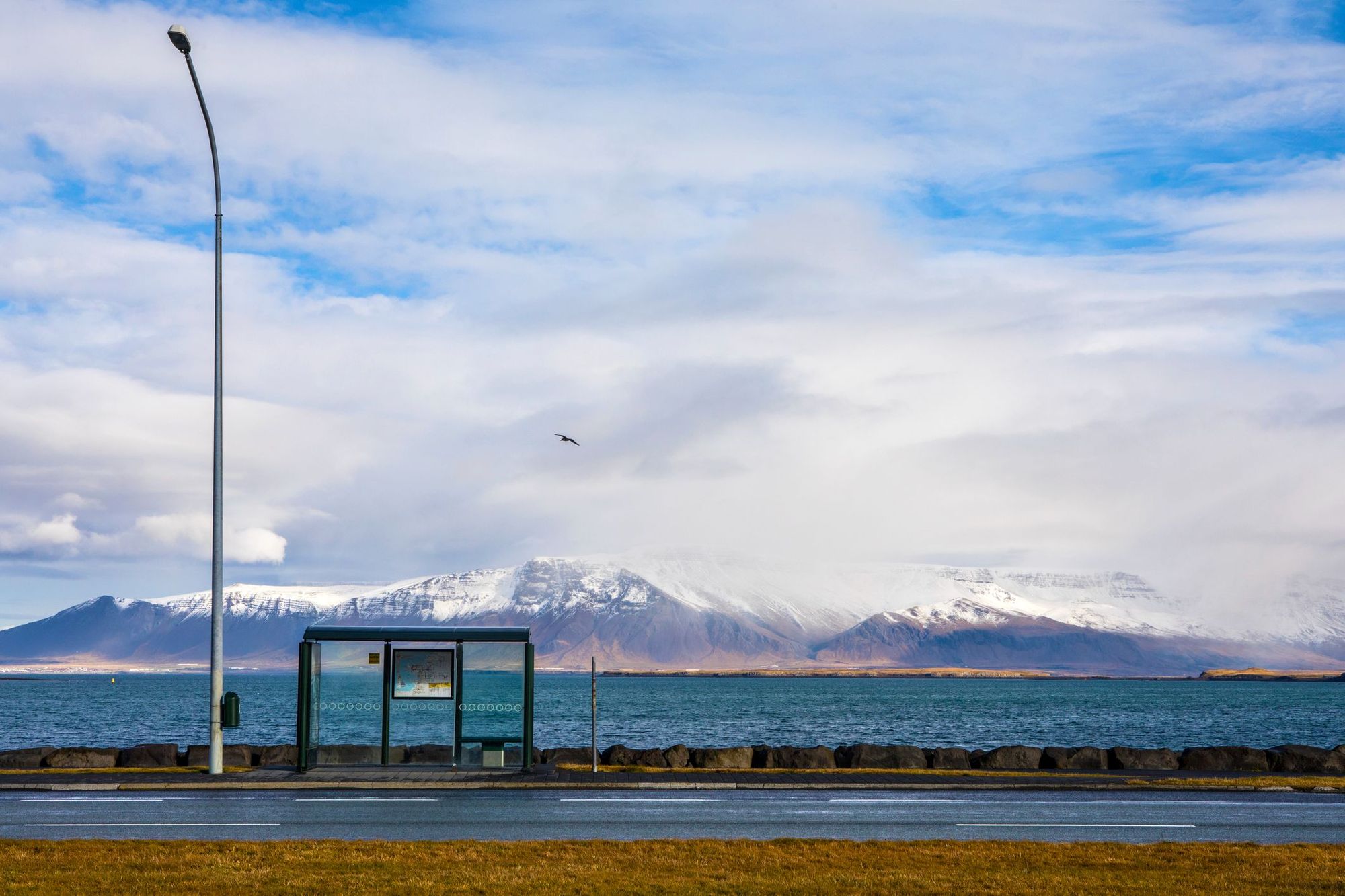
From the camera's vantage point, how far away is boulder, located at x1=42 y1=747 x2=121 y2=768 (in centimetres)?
2923

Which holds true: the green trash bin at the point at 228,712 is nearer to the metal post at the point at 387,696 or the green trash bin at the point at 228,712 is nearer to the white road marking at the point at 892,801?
the metal post at the point at 387,696

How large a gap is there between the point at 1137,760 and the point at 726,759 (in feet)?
30.9

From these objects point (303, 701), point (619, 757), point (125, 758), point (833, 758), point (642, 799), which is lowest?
point (619, 757)

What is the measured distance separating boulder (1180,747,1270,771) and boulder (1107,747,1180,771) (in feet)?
1.42

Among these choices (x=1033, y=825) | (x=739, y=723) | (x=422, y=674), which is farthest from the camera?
(x=739, y=723)

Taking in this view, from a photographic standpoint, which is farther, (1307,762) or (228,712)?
(1307,762)

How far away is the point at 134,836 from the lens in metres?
18.1

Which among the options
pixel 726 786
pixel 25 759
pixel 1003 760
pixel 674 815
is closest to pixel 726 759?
pixel 726 786

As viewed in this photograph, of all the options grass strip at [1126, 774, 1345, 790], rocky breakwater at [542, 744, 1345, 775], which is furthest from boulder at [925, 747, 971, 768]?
grass strip at [1126, 774, 1345, 790]

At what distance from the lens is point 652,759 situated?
1233 inches

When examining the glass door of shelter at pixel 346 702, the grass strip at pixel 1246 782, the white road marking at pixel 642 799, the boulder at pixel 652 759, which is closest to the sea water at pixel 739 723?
the glass door of shelter at pixel 346 702

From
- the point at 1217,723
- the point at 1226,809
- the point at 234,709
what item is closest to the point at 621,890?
the point at 1226,809

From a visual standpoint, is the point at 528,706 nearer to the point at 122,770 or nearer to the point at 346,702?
the point at 346,702

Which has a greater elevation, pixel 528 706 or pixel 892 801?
pixel 528 706
